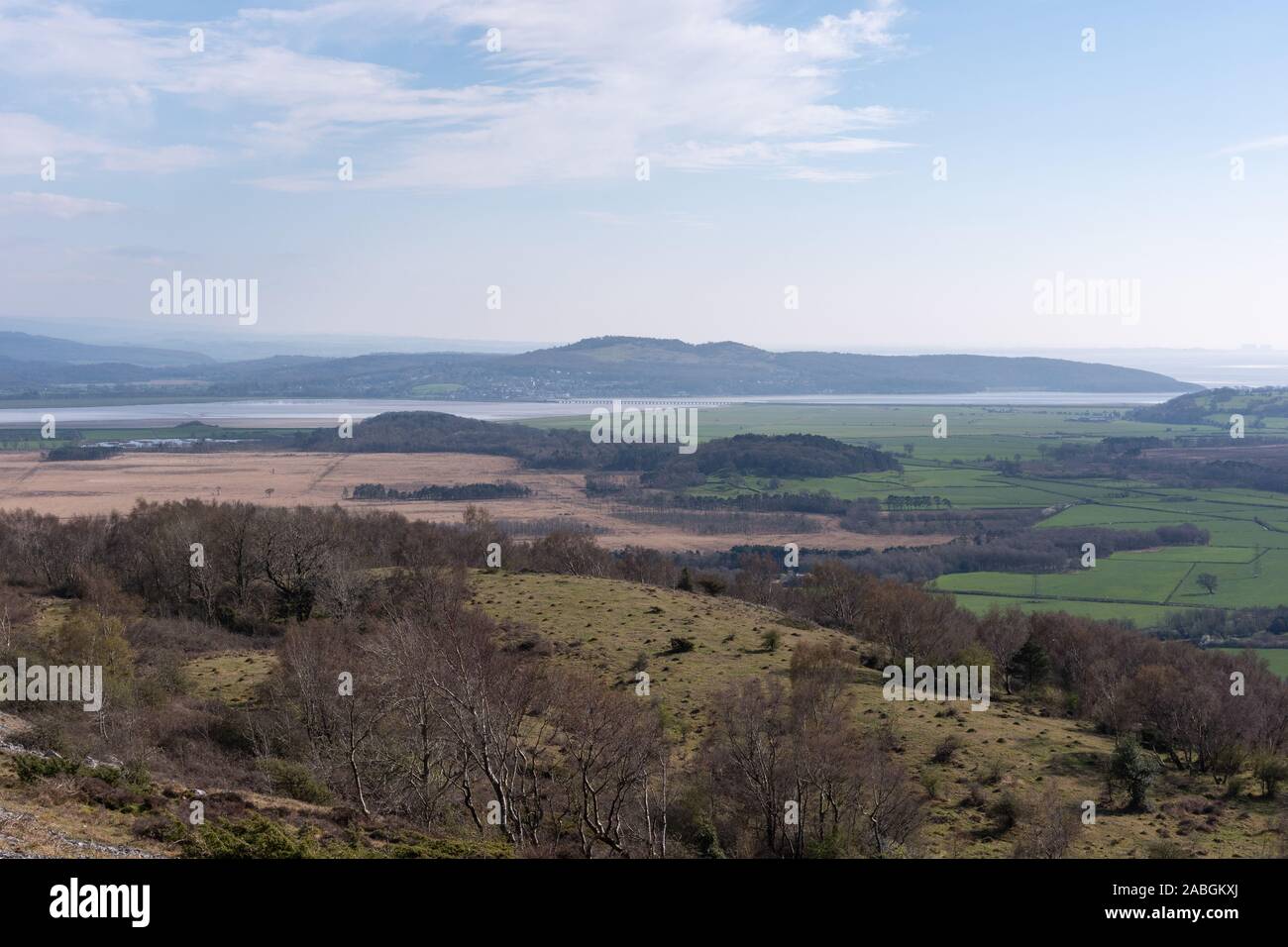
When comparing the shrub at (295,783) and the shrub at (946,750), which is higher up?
the shrub at (295,783)

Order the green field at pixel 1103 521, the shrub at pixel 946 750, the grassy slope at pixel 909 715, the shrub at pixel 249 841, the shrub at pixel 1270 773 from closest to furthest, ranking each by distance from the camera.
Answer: the shrub at pixel 249 841 < the grassy slope at pixel 909 715 < the shrub at pixel 946 750 < the shrub at pixel 1270 773 < the green field at pixel 1103 521

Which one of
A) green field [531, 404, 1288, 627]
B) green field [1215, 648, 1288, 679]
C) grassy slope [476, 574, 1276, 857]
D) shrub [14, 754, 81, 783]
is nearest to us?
A: shrub [14, 754, 81, 783]

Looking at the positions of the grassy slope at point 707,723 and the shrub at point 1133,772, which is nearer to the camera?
the grassy slope at point 707,723

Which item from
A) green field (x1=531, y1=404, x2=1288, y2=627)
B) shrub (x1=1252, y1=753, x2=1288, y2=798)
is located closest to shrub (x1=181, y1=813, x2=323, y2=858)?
shrub (x1=1252, y1=753, x2=1288, y2=798)

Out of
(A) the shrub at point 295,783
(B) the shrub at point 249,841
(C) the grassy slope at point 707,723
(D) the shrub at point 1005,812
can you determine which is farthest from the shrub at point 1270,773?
(B) the shrub at point 249,841

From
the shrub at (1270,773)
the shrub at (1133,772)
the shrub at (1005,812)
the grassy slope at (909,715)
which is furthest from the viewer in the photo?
the shrub at (1270,773)

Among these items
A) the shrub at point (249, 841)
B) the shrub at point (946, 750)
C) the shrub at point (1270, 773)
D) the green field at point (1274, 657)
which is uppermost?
the shrub at point (249, 841)

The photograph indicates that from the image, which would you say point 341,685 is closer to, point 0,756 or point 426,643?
point 426,643

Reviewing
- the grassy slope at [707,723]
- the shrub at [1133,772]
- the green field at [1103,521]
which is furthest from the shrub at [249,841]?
the green field at [1103,521]

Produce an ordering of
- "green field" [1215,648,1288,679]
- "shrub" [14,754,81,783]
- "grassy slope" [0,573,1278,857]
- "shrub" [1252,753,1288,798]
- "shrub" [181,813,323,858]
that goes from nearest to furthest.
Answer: "shrub" [181,813,323,858] → "grassy slope" [0,573,1278,857] → "shrub" [14,754,81,783] → "shrub" [1252,753,1288,798] → "green field" [1215,648,1288,679]

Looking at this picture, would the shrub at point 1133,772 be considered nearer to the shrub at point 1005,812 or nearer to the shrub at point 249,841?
the shrub at point 1005,812

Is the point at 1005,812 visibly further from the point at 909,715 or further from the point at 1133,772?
the point at 909,715

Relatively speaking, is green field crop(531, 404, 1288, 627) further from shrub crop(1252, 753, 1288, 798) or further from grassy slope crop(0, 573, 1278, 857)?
shrub crop(1252, 753, 1288, 798)

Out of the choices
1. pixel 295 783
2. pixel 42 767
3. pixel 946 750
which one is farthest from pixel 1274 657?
pixel 42 767
